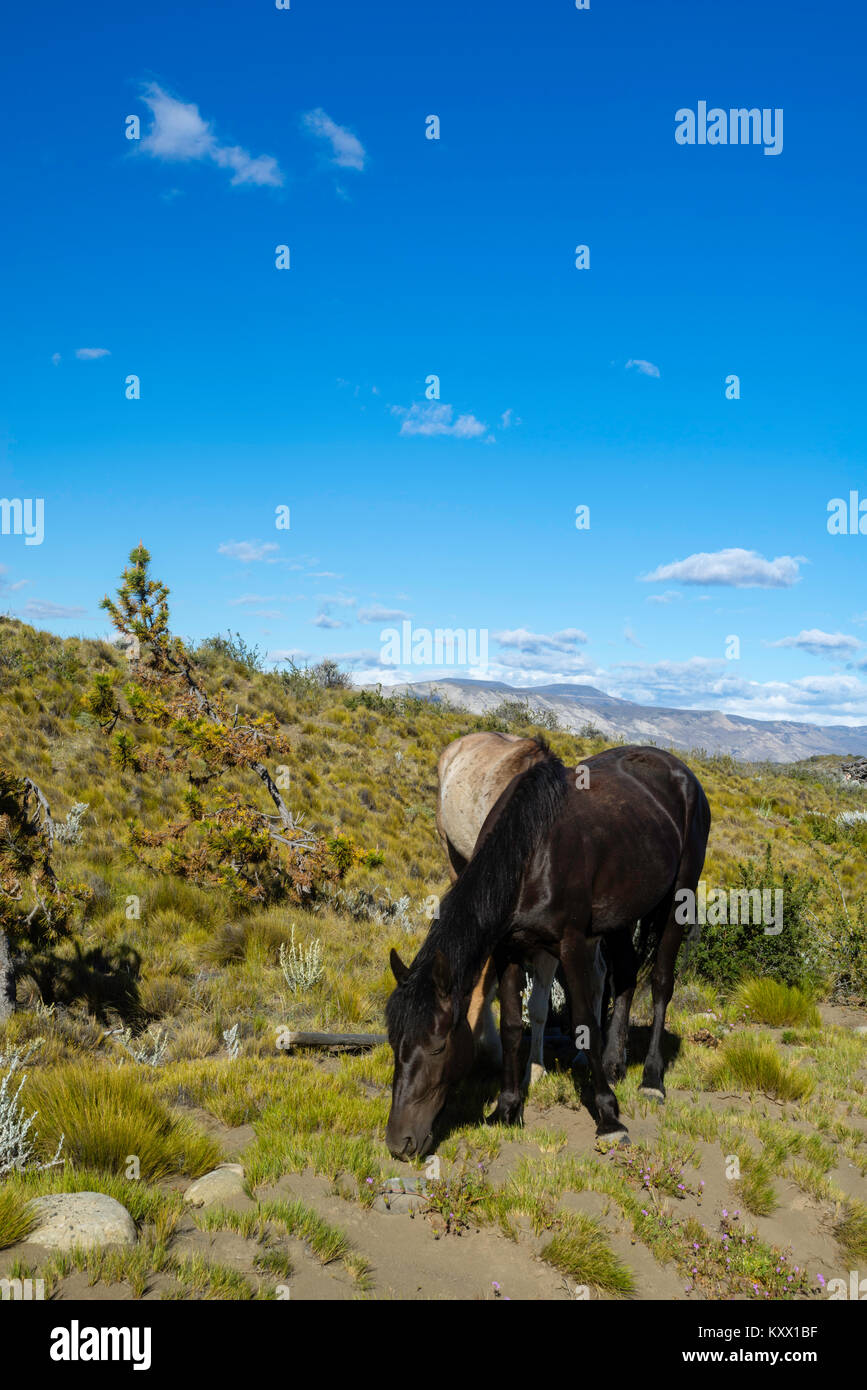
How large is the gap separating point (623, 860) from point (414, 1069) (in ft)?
6.98

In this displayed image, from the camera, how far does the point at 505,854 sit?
4992 millimetres

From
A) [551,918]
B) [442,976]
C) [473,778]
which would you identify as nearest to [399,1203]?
[442,976]

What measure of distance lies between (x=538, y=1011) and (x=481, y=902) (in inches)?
74.8

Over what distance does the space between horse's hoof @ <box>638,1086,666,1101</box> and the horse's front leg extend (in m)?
1.13

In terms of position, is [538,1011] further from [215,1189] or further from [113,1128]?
[113,1128]

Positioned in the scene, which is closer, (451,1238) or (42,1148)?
(451,1238)

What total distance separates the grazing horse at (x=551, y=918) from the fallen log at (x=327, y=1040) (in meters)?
1.52

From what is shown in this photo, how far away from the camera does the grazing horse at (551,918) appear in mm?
4473

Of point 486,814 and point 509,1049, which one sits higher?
point 486,814

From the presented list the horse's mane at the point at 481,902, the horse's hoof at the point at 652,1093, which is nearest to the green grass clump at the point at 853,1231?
the horse's hoof at the point at 652,1093

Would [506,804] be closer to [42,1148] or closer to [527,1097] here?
[527,1097]

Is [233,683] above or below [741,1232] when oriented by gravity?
above

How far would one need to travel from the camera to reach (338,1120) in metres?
4.93
